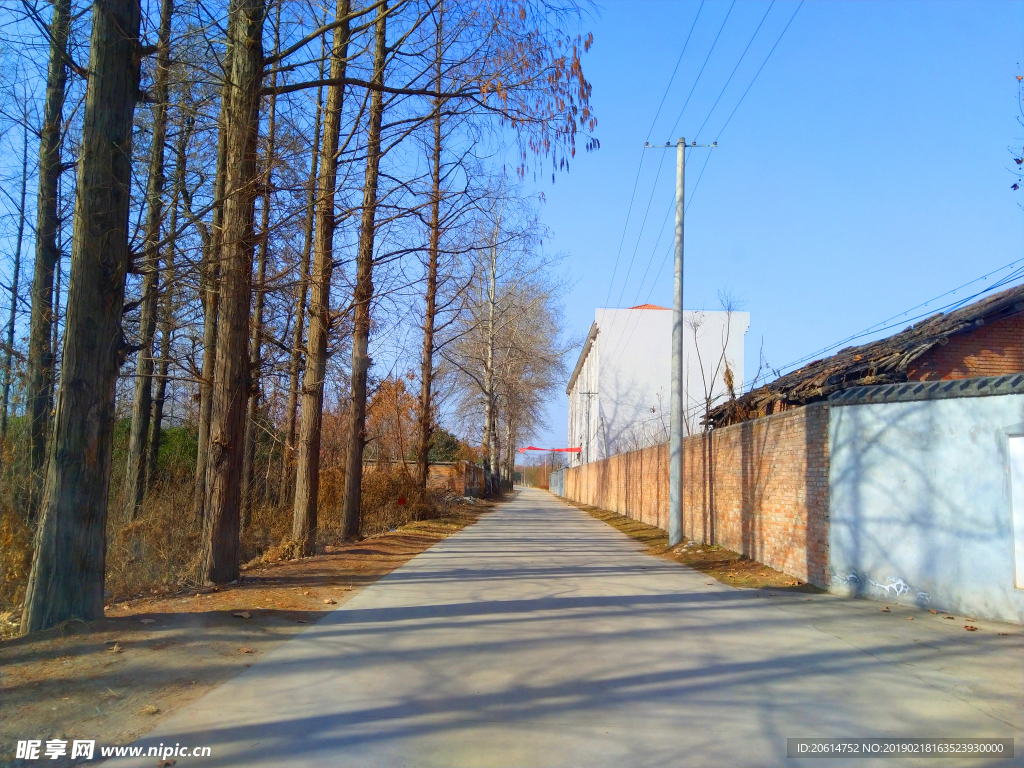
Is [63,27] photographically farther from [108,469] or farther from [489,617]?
[489,617]

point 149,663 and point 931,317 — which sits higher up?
point 931,317

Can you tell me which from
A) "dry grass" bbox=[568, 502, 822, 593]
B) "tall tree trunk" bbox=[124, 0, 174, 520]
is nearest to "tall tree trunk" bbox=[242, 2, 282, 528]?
"tall tree trunk" bbox=[124, 0, 174, 520]

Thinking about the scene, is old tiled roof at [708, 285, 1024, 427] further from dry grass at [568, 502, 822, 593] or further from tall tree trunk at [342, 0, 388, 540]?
tall tree trunk at [342, 0, 388, 540]

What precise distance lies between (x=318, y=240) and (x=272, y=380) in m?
7.83

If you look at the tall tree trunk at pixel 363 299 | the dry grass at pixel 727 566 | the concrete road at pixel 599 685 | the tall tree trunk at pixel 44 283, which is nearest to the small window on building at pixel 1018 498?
the concrete road at pixel 599 685

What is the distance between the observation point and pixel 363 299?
1478cm

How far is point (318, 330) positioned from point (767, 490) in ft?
27.1

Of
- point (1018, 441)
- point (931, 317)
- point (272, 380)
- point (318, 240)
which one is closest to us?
point (1018, 441)

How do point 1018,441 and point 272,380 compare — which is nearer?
point 1018,441

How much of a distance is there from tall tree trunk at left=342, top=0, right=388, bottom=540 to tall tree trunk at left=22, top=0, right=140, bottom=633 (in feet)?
17.4

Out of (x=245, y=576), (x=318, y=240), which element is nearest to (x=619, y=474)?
(x=318, y=240)

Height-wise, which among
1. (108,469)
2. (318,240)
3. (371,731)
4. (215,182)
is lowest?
(371,731)

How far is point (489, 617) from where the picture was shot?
332 inches

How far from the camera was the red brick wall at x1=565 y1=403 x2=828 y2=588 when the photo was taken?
35.3ft
